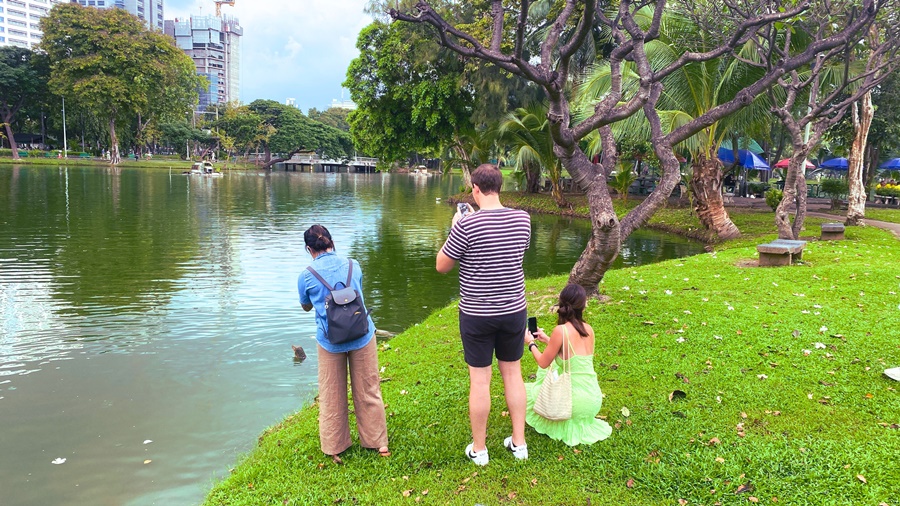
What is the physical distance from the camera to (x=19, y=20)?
5354 inches

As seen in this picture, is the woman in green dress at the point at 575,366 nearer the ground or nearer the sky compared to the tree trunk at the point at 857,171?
nearer the ground

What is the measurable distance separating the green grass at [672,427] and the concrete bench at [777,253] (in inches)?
115

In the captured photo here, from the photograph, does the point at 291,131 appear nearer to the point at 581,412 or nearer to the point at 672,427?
the point at 581,412

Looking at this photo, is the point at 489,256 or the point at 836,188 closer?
the point at 489,256

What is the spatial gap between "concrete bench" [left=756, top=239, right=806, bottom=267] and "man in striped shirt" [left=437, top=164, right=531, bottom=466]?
8332mm

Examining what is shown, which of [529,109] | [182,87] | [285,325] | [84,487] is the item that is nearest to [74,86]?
[182,87]

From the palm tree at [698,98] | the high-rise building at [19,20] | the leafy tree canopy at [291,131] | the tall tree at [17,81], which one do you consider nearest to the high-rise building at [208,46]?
the high-rise building at [19,20]

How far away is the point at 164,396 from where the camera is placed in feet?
21.6

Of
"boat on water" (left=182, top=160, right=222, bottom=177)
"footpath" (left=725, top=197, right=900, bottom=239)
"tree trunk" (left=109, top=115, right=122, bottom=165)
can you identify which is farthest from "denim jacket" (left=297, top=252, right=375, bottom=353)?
"tree trunk" (left=109, top=115, right=122, bottom=165)

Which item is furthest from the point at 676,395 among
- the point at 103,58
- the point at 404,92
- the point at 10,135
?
the point at 10,135

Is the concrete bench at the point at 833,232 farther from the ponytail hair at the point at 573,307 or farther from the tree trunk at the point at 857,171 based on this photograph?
the ponytail hair at the point at 573,307

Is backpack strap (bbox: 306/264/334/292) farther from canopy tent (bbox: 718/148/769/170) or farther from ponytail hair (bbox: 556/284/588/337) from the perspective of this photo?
canopy tent (bbox: 718/148/769/170)

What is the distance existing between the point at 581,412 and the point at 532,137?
81.6 feet

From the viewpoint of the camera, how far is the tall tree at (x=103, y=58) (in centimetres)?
5150
